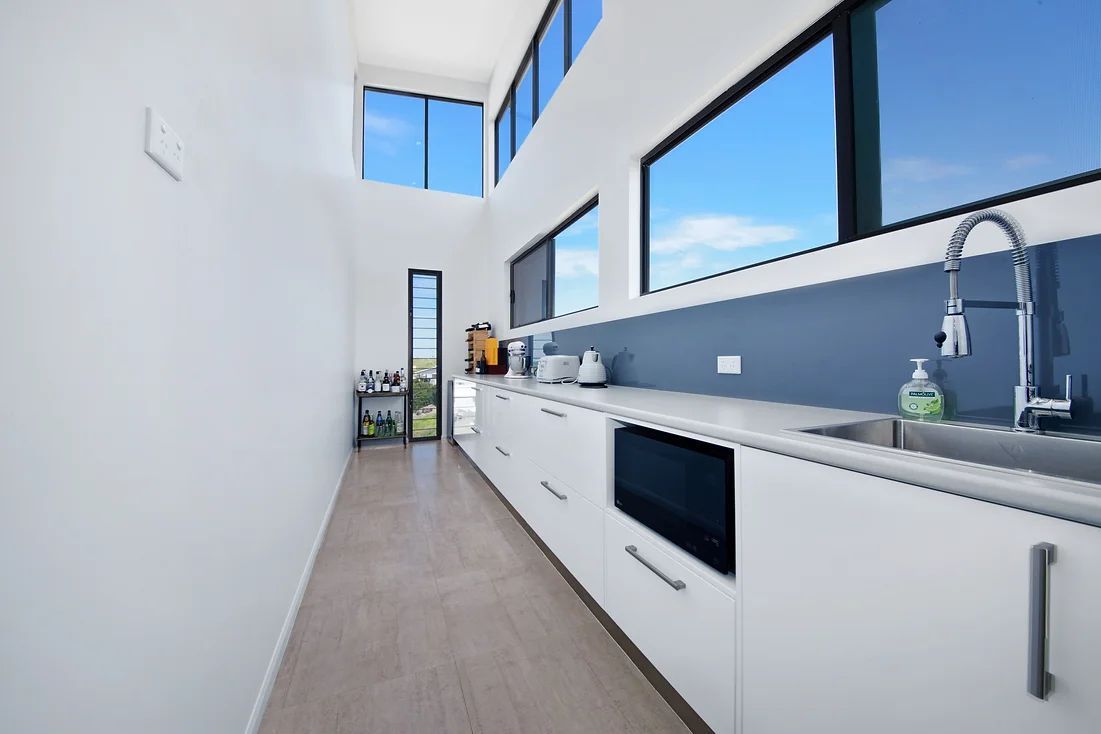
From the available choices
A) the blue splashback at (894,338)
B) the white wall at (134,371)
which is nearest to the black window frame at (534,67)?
the blue splashback at (894,338)

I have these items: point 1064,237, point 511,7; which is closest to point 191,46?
point 1064,237

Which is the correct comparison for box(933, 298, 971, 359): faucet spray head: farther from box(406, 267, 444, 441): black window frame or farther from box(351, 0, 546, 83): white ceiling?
box(406, 267, 444, 441): black window frame

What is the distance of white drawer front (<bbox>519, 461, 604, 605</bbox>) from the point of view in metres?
1.57

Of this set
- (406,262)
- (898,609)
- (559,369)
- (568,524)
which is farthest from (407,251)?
(898,609)

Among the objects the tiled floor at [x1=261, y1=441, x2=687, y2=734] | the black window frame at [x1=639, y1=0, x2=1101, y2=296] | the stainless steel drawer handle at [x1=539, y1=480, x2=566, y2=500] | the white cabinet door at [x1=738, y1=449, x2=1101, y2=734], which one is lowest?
the tiled floor at [x1=261, y1=441, x2=687, y2=734]

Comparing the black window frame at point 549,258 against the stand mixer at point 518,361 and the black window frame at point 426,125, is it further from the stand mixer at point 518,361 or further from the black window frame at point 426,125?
the black window frame at point 426,125

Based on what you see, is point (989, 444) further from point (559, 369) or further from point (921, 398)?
point (559, 369)

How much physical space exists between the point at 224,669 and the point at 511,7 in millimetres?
5568

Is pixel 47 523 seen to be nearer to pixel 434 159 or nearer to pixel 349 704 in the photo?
pixel 349 704

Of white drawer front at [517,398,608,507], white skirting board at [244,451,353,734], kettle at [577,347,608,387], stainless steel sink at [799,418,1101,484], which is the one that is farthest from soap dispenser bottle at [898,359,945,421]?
white skirting board at [244,451,353,734]

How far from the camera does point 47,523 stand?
0.47 m

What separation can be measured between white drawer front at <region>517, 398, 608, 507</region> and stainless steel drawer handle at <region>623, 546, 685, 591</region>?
0.67 ft

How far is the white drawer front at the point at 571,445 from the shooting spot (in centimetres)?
153

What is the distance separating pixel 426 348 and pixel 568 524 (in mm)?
4088
